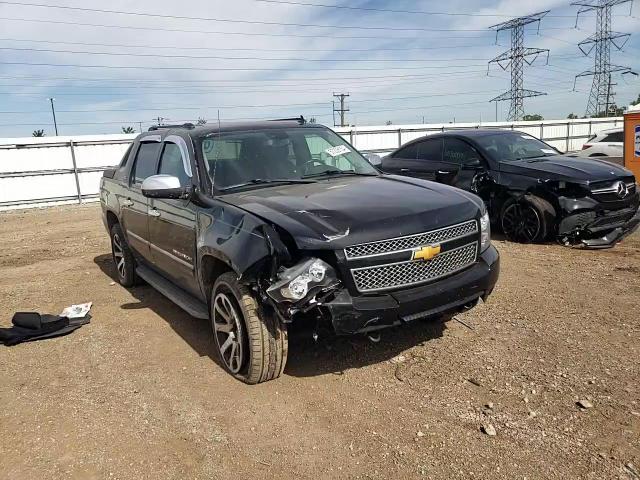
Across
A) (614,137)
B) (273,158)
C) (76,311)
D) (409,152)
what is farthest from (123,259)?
(614,137)

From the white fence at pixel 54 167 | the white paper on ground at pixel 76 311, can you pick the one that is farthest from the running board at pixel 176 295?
the white fence at pixel 54 167

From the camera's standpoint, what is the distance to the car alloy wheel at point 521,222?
23.9 feet

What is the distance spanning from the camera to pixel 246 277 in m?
3.37

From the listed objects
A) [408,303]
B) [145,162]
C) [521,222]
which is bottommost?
[521,222]

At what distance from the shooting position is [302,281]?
3.17 meters

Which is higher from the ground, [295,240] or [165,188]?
[165,188]

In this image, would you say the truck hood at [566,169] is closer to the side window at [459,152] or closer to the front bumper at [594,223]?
the front bumper at [594,223]

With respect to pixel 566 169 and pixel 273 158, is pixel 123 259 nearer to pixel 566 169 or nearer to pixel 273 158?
pixel 273 158

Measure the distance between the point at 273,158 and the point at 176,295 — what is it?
1521 mm

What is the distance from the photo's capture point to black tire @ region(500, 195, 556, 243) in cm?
712

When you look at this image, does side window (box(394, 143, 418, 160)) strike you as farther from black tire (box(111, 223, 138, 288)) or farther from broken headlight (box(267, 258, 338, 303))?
broken headlight (box(267, 258, 338, 303))

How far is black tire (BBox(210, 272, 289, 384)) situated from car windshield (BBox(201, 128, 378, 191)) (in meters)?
0.94

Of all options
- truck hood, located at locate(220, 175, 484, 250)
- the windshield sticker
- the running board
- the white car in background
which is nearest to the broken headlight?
truck hood, located at locate(220, 175, 484, 250)

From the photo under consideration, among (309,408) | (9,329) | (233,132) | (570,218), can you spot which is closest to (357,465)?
(309,408)
